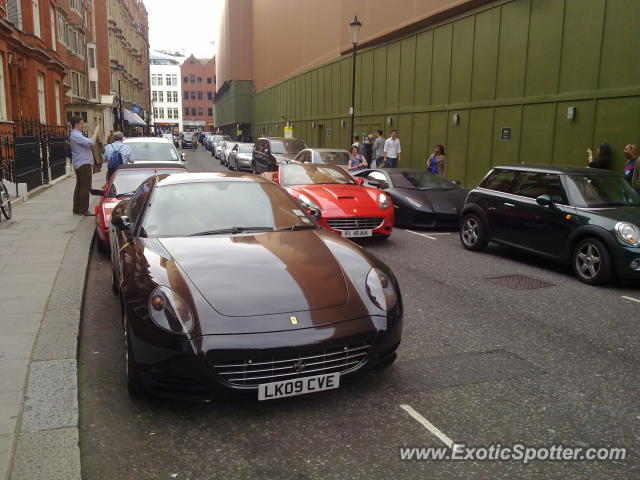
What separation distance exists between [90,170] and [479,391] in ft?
32.8

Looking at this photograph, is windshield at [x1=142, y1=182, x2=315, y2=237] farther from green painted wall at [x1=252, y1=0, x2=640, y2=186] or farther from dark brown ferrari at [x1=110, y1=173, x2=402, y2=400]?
green painted wall at [x1=252, y1=0, x2=640, y2=186]

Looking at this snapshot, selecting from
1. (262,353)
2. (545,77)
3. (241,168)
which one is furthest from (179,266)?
(241,168)

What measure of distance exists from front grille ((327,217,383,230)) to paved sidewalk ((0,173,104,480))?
367cm

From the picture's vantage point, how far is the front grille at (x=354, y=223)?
9.12 metres

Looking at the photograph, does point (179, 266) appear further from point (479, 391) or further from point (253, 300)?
point (479, 391)

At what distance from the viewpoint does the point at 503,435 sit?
3365 millimetres

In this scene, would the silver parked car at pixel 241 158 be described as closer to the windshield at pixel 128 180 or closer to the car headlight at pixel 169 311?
the windshield at pixel 128 180

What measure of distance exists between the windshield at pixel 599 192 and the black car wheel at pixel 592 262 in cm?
62

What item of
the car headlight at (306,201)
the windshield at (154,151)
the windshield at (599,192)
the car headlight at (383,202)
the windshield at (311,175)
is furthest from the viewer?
the windshield at (154,151)

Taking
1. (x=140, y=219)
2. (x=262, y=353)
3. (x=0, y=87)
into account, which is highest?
(x=0, y=87)

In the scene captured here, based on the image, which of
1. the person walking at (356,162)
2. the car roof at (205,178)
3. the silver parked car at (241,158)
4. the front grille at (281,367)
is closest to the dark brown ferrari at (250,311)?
the front grille at (281,367)

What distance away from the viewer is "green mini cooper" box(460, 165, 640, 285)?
23.1 ft

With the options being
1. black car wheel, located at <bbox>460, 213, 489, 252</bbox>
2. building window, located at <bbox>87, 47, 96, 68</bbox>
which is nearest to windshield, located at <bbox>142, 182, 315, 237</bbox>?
black car wheel, located at <bbox>460, 213, 489, 252</bbox>

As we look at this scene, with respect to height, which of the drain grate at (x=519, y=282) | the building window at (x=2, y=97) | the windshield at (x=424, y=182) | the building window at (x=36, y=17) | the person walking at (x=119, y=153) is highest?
the building window at (x=36, y=17)
